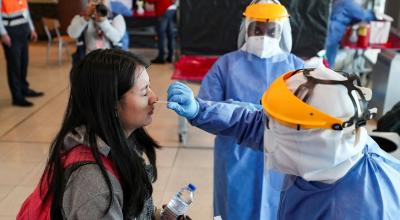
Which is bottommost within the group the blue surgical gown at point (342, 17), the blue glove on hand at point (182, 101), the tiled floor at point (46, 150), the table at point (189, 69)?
the tiled floor at point (46, 150)

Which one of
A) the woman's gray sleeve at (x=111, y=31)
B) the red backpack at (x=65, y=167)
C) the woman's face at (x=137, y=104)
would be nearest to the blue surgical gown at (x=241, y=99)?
the woman's face at (x=137, y=104)

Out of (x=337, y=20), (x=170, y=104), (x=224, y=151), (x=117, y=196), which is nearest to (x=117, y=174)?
(x=117, y=196)

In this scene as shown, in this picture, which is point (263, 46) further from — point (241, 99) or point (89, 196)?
point (89, 196)

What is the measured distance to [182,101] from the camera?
1.38 meters

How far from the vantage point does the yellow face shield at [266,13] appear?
6.70ft

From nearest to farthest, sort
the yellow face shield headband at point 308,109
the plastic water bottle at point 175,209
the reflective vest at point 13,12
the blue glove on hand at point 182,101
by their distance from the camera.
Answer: the yellow face shield headband at point 308,109
the blue glove on hand at point 182,101
the plastic water bottle at point 175,209
the reflective vest at point 13,12

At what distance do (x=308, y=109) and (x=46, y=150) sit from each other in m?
3.18

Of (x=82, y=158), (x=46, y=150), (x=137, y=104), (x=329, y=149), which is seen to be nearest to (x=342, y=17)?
(x=46, y=150)

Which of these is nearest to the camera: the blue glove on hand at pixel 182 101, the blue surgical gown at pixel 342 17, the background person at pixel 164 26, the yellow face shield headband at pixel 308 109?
the yellow face shield headband at pixel 308 109

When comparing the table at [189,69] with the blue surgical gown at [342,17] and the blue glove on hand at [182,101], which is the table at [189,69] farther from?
the blue glove on hand at [182,101]

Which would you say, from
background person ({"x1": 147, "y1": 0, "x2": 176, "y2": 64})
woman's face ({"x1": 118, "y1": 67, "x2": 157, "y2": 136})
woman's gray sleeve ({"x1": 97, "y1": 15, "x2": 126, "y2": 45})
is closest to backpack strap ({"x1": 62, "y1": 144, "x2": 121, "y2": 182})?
woman's face ({"x1": 118, "y1": 67, "x2": 157, "y2": 136})

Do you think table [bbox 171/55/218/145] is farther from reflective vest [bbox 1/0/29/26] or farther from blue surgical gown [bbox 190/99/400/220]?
blue surgical gown [bbox 190/99/400/220]

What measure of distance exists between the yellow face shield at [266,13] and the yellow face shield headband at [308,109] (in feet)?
3.61

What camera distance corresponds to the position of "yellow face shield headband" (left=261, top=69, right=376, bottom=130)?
0.92 meters
